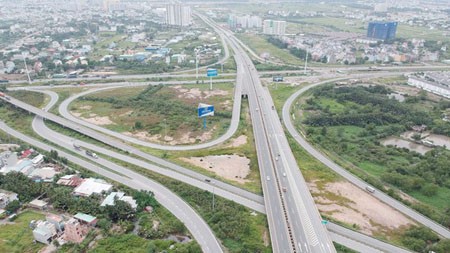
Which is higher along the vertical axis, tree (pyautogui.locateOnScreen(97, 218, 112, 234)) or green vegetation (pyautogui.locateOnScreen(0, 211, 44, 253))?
tree (pyautogui.locateOnScreen(97, 218, 112, 234))

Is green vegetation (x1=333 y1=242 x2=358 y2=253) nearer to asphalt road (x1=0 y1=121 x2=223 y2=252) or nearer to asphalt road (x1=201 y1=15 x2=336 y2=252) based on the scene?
asphalt road (x1=201 y1=15 x2=336 y2=252)

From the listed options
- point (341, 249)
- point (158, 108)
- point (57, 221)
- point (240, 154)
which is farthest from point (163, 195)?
point (158, 108)

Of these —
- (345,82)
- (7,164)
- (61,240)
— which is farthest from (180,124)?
(345,82)

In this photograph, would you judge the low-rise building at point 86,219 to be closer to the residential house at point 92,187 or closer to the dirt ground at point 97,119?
the residential house at point 92,187

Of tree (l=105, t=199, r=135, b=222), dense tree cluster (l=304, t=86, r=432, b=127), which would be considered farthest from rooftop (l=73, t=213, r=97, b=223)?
dense tree cluster (l=304, t=86, r=432, b=127)

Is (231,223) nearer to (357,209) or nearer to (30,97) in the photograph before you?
(357,209)

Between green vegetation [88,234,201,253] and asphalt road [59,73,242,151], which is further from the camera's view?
asphalt road [59,73,242,151]

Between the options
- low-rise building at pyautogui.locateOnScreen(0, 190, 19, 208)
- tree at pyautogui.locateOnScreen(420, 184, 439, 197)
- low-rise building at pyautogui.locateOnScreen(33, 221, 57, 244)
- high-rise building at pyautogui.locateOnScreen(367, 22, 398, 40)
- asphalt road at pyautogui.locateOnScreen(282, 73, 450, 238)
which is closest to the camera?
low-rise building at pyautogui.locateOnScreen(33, 221, 57, 244)

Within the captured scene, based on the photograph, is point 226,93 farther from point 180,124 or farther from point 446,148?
point 446,148

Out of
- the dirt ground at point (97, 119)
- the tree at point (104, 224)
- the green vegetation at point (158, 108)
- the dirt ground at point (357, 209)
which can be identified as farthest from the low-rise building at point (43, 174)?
the dirt ground at point (357, 209)
